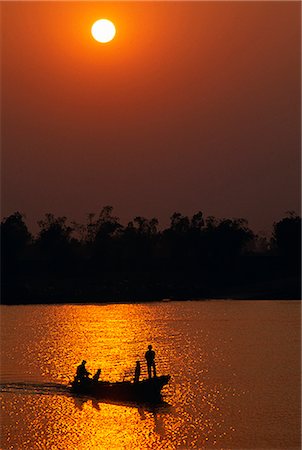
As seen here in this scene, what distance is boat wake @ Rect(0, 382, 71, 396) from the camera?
178 feet

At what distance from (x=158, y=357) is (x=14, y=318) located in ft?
171

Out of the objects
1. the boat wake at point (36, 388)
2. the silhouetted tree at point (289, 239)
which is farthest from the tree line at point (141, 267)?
the boat wake at point (36, 388)

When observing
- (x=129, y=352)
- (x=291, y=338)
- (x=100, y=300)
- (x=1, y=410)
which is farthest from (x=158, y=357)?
(x=100, y=300)

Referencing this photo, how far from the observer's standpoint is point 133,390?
48.4 metres

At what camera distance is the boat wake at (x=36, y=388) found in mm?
54188

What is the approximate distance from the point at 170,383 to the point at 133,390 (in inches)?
371

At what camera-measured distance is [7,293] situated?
159m

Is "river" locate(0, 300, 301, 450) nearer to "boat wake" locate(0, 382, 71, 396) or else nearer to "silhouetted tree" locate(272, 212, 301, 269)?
"boat wake" locate(0, 382, 71, 396)

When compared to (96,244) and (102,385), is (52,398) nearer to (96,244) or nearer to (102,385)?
(102,385)

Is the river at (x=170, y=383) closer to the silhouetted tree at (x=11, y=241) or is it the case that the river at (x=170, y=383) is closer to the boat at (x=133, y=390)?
the boat at (x=133, y=390)

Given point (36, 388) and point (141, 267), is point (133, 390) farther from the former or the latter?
point (141, 267)

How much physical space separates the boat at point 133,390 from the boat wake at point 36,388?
3673mm

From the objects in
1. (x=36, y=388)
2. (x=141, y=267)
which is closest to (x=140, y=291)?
(x=141, y=267)

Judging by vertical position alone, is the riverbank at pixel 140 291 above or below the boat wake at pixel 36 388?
above
